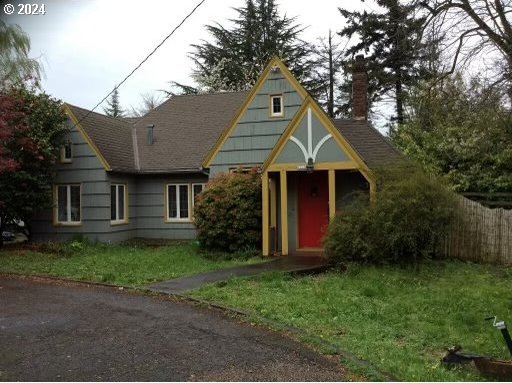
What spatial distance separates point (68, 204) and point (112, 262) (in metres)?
6.18

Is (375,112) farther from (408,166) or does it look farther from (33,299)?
(33,299)

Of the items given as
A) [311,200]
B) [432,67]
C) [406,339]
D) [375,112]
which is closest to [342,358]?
[406,339]

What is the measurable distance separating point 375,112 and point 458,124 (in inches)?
673

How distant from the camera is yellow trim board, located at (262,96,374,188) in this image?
15.0 meters

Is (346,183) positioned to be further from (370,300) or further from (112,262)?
(112,262)

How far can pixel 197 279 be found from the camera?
1224cm

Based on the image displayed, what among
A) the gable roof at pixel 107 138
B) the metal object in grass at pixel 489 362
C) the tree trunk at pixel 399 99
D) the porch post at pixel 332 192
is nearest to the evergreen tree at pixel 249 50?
the tree trunk at pixel 399 99

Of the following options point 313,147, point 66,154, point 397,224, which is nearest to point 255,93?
point 313,147

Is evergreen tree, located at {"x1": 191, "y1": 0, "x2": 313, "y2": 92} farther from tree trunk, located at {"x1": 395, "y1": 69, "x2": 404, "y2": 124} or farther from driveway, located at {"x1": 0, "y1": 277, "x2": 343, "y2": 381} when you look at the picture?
Answer: driveway, located at {"x1": 0, "y1": 277, "x2": 343, "y2": 381}

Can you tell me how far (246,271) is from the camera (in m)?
13.0

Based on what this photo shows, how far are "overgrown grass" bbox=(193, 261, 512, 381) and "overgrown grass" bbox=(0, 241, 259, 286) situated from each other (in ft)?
8.78

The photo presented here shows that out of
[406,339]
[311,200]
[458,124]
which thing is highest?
[458,124]

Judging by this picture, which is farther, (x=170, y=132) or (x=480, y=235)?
(x=170, y=132)

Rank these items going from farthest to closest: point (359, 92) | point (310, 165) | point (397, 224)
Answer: point (359, 92) → point (310, 165) → point (397, 224)
